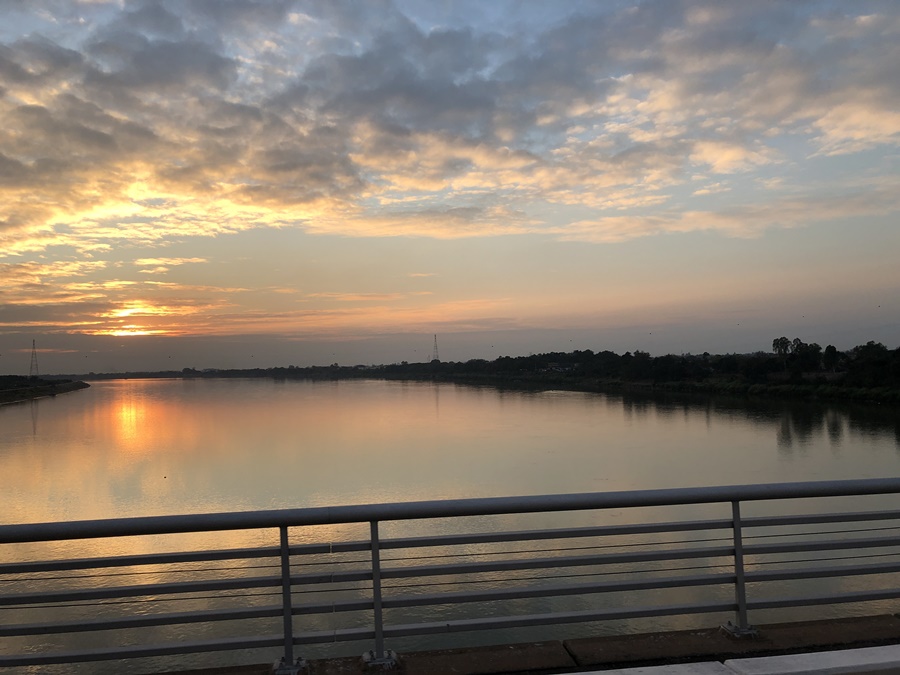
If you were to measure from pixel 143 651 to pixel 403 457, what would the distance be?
23.5 metres

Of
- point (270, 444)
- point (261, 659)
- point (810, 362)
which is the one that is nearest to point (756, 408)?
point (810, 362)

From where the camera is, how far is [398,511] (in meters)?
2.75

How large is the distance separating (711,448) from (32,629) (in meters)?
27.2

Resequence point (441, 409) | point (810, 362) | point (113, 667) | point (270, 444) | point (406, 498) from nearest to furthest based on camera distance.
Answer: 1. point (113, 667)
2. point (406, 498)
3. point (270, 444)
4. point (441, 409)
5. point (810, 362)

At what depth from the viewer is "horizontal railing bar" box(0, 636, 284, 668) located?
275 cm

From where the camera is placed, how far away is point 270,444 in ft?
102

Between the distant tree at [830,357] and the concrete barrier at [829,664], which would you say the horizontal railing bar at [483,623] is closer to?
the concrete barrier at [829,664]

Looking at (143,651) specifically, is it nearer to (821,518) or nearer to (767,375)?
(821,518)

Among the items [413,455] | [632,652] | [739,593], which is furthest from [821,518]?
[413,455]

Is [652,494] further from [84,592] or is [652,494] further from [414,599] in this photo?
[84,592]

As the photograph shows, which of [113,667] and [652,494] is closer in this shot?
[652,494]

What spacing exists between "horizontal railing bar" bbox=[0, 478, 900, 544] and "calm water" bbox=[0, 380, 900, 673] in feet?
20.1

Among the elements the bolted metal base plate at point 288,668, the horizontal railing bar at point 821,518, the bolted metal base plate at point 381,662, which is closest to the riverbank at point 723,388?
the horizontal railing bar at point 821,518

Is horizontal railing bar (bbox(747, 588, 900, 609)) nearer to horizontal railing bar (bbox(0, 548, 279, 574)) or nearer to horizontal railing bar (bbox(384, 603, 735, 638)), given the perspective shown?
horizontal railing bar (bbox(384, 603, 735, 638))
